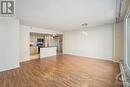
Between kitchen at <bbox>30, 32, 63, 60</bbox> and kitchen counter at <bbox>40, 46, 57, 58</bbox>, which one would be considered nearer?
kitchen counter at <bbox>40, 46, 57, 58</bbox>

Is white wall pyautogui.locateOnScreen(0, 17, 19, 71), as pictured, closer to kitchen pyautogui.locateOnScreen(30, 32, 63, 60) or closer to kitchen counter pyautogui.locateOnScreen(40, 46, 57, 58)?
kitchen counter pyautogui.locateOnScreen(40, 46, 57, 58)

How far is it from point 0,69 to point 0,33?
1.64 metres

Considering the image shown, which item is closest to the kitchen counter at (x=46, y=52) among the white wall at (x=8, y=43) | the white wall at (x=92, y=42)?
the white wall at (x=92, y=42)

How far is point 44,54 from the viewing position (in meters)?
7.00

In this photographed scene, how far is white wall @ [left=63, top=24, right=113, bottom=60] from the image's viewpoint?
579cm

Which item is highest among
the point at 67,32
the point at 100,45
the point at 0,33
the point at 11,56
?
the point at 67,32

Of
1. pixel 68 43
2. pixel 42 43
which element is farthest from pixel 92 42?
pixel 42 43

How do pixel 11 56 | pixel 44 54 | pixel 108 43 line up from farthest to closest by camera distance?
pixel 44 54 → pixel 108 43 → pixel 11 56

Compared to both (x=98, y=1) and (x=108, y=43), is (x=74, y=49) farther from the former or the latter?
(x=98, y=1)

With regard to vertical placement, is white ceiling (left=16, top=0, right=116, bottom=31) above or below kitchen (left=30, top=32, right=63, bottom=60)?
above

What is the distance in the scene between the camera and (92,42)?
6.64 metres

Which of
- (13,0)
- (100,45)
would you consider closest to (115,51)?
(100,45)

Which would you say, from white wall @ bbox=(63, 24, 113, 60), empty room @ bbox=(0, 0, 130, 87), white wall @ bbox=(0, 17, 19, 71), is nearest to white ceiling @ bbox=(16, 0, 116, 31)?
empty room @ bbox=(0, 0, 130, 87)

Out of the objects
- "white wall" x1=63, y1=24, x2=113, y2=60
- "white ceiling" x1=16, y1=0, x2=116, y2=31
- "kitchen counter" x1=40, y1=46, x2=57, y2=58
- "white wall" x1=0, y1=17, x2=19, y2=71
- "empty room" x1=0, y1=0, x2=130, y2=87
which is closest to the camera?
"white ceiling" x1=16, y1=0, x2=116, y2=31
